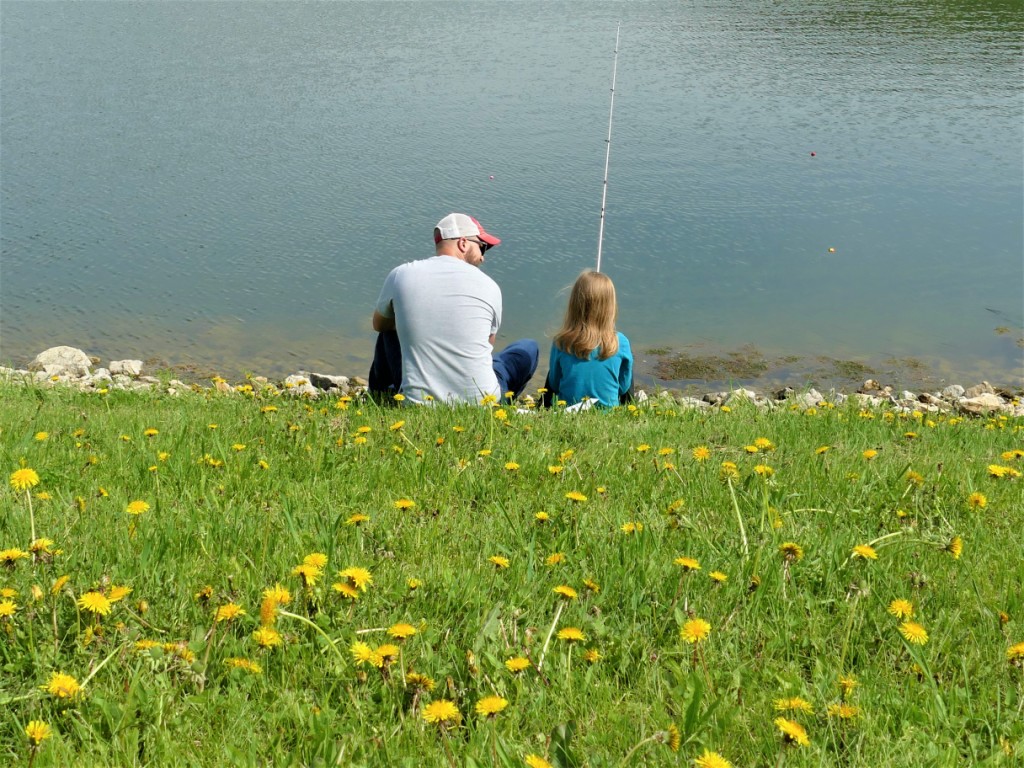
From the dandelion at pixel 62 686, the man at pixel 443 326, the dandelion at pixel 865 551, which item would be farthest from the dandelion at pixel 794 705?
the man at pixel 443 326

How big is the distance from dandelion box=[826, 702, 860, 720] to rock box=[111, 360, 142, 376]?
924 cm

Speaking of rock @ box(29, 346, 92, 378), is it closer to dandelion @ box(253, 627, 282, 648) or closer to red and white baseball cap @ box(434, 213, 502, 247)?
red and white baseball cap @ box(434, 213, 502, 247)

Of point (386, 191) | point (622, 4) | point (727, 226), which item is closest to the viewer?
point (727, 226)

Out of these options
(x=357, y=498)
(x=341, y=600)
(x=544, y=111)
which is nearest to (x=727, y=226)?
(x=544, y=111)

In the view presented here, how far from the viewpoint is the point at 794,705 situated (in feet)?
7.52

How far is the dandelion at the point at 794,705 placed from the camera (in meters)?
2.30

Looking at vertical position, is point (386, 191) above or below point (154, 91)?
below

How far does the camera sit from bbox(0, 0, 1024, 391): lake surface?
1184 cm

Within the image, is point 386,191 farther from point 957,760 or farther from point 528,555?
point 957,760

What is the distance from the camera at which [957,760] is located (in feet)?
7.55

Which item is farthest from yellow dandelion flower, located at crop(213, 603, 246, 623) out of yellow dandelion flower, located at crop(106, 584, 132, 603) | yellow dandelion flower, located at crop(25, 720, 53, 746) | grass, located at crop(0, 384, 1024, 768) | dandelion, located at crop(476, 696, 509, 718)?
dandelion, located at crop(476, 696, 509, 718)

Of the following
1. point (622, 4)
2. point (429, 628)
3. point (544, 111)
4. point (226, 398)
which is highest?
point (622, 4)

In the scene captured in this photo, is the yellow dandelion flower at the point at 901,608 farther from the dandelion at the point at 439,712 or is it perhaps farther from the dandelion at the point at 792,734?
the dandelion at the point at 439,712

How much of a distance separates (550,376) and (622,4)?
28442mm
